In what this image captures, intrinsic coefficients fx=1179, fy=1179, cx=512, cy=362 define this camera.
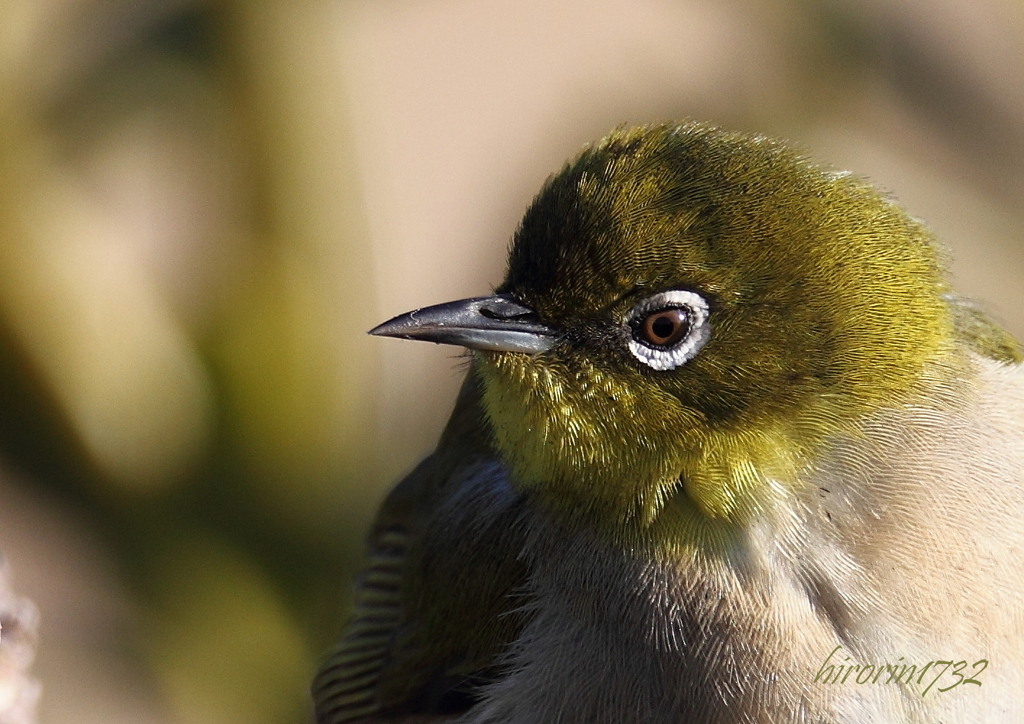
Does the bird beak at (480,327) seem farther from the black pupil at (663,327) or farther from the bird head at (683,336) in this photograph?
the black pupil at (663,327)

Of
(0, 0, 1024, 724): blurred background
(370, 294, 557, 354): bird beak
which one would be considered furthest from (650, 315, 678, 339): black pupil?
(0, 0, 1024, 724): blurred background

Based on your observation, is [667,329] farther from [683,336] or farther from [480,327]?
[480,327]

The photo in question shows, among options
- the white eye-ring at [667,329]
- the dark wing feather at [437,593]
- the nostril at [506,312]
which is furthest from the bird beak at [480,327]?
the dark wing feather at [437,593]

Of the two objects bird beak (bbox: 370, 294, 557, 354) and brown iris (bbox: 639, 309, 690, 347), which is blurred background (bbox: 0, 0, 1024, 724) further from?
bird beak (bbox: 370, 294, 557, 354)

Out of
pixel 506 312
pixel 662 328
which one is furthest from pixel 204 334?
pixel 662 328

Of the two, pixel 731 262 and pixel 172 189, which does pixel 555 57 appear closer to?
pixel 172 189

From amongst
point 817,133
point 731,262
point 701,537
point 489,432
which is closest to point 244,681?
point 489,432
